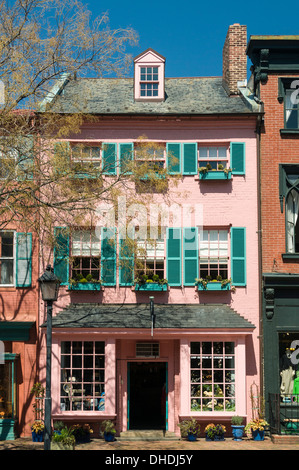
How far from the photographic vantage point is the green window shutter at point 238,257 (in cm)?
2072

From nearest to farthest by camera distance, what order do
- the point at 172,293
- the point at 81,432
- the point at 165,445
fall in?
the point at 165,445, the point at 81,432, the point at 172,293

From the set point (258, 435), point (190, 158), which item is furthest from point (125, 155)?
point (258, 435)

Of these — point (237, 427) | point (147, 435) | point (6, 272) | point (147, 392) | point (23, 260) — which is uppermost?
point (23, 260)

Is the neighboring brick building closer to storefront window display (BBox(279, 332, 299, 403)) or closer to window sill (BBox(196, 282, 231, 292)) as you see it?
storefront window display (BBox(279, 332, 299, 403))

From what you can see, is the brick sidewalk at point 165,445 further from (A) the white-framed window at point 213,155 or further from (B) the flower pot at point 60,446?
(A) the white-framed window at point 213,155

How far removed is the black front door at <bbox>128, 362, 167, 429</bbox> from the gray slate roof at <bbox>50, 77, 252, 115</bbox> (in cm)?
781

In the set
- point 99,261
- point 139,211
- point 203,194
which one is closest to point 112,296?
point 99,261

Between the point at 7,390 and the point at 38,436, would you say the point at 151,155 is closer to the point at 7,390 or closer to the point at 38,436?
the point at 7,390

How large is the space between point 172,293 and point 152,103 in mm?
6400

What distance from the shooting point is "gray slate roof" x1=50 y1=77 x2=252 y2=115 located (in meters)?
21.8

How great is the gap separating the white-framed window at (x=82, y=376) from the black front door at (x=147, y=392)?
3.95ft

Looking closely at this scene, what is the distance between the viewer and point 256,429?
19266mm

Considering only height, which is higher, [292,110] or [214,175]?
[292,110]

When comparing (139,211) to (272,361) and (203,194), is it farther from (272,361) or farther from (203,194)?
(272,361)
